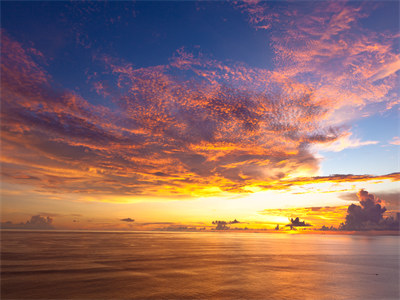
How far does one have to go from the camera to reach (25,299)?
17.6 metres

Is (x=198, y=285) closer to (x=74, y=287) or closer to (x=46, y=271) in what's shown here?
(x=74, y=287)

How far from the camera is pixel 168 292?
66.4ft

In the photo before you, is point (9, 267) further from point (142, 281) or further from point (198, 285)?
point (198, 285)

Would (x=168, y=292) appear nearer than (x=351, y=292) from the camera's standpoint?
Yes

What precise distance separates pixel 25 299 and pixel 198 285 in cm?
1378

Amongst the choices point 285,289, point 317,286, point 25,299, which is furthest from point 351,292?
point 25,299

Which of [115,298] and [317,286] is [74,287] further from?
[317,286]

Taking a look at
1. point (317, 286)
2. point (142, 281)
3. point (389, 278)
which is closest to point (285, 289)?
point (317, 286)

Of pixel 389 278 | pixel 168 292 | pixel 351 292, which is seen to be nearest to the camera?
pixel 168 292

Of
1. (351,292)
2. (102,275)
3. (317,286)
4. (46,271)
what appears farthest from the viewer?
(46,271)

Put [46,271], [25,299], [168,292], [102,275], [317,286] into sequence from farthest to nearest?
[46,271]
[102,275]
[317,286]
[168,292]
[25,299]

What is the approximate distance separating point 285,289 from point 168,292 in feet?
35.7

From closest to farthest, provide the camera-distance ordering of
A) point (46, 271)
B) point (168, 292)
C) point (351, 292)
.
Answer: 1. point (168, 292)
2. point (351, 292)
3. point (46, 271)

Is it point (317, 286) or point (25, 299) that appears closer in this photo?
point (25, 299)
